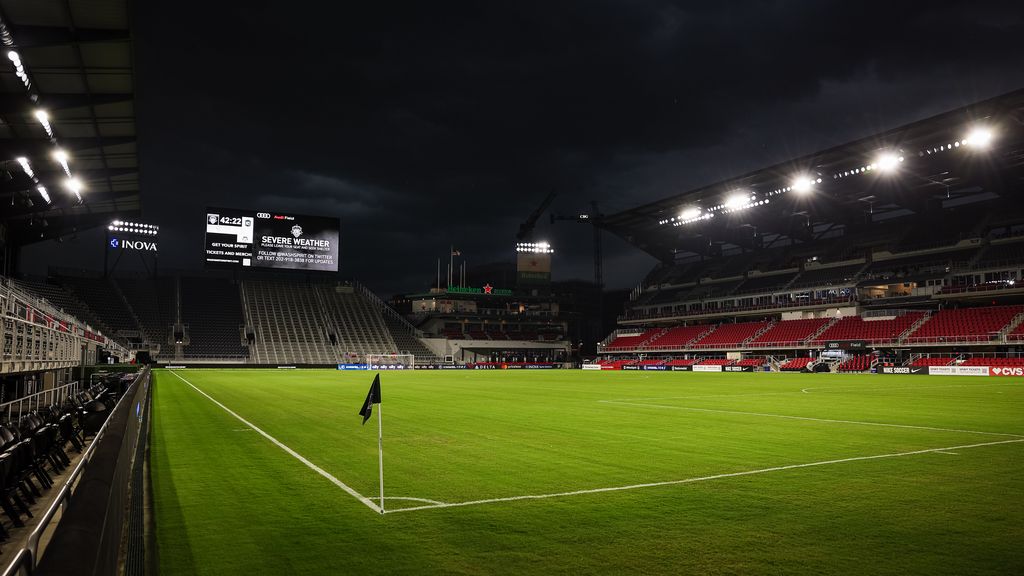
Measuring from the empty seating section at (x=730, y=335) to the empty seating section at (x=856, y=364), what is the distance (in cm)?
1457

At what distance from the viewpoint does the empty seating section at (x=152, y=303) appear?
72.4 metres

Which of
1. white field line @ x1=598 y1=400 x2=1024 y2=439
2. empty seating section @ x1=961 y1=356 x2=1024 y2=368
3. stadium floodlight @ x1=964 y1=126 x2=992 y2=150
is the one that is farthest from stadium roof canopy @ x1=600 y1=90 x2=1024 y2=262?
white field line @ x1=598 y1=400 x2=1024 y2=439

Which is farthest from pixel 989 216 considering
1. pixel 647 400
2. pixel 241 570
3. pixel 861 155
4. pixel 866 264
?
pixel 241 570

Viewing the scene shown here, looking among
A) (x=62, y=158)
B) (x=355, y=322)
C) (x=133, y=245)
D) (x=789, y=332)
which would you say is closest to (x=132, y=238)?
A: (x=133, y=245)

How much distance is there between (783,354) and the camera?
6775 centimetres

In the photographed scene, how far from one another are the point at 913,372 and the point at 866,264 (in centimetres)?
2087

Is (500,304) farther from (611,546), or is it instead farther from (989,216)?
(611,546)

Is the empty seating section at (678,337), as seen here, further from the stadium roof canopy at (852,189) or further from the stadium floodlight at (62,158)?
the stadium floodlight at (62,158)

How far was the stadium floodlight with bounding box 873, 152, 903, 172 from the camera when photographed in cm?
5162

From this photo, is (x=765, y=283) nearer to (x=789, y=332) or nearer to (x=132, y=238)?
(x=789, y=332)

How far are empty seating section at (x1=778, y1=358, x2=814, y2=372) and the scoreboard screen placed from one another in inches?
1867

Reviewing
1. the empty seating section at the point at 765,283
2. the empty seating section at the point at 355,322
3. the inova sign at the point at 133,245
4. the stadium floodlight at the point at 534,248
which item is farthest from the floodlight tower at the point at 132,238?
the empty seating section at the point at 765,283

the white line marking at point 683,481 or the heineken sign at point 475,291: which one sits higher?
the heineken sign at point 475,291

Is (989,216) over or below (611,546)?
over
